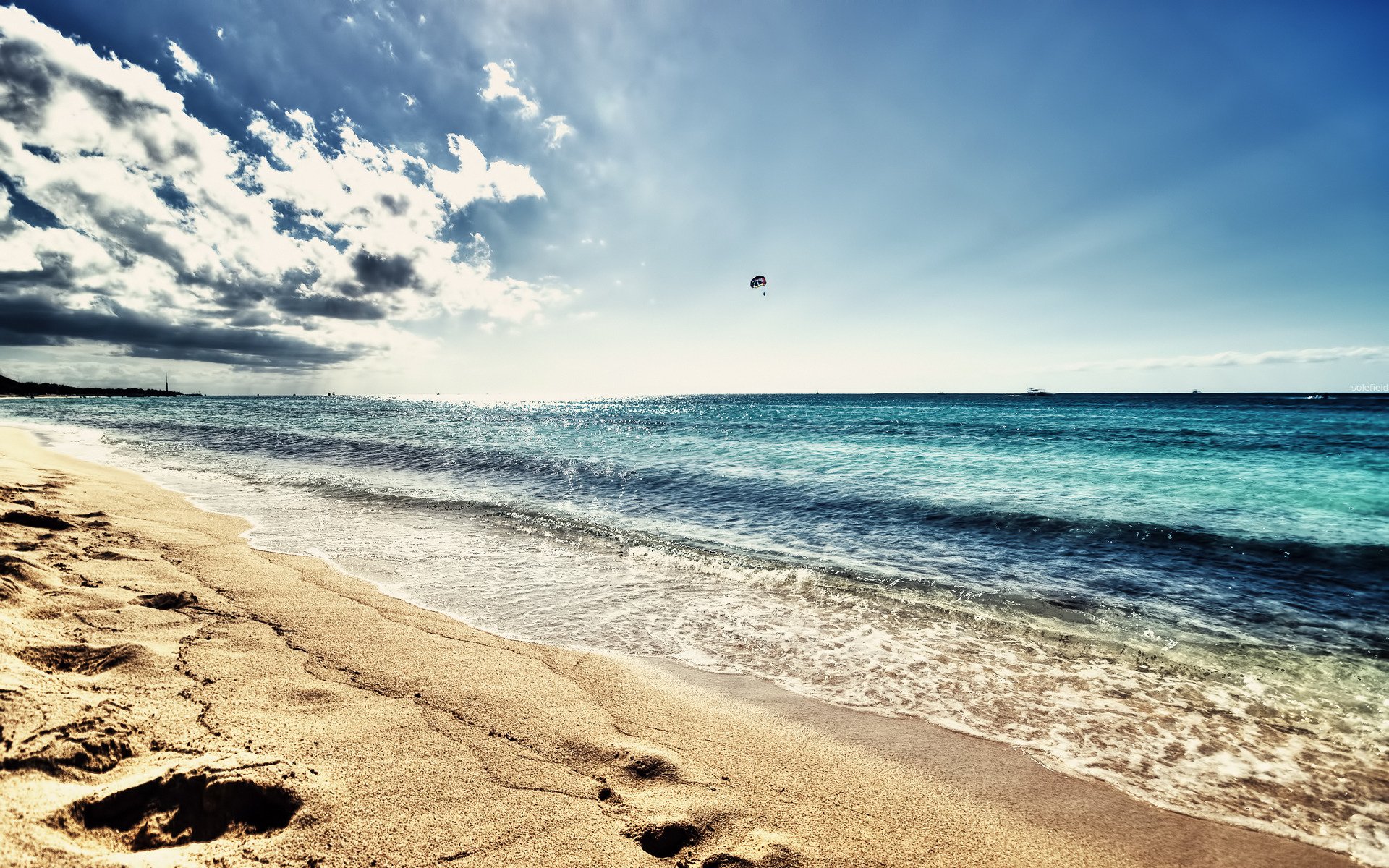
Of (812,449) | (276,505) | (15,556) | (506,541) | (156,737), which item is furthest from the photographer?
(812,449)

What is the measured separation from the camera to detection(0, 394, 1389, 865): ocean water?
4469 millimetres

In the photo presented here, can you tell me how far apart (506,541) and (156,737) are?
23.4ft

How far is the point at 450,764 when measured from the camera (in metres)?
3.40

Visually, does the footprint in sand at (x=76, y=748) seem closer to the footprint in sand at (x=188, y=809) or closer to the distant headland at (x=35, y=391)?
the footprint in sand at (x=188, y=809)

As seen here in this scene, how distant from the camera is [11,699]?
→ 2.92 m

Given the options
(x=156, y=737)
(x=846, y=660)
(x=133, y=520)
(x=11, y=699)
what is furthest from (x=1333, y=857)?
(x=133, y=520)

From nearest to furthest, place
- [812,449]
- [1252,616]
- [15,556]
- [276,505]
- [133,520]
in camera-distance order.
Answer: [15,556]
[1252,616]
[133,520]
[276,505]
[812,449]

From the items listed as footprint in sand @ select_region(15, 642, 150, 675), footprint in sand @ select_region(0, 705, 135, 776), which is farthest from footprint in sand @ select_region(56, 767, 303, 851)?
footprint in sand @ select_region(15, 642, 150, 675)

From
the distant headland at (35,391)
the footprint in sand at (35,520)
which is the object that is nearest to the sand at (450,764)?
the footprint in sand at (35,520)

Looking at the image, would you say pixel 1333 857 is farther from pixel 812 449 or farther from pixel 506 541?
pixel 812 449

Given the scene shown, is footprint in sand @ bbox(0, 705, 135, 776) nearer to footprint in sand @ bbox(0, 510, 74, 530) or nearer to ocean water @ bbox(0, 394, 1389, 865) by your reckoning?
ocean water @ bbox(0, 394, 1389, 865)

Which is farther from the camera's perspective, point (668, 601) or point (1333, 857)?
point (668, 601)

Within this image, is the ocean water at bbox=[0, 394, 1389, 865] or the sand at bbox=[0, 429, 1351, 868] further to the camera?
the ocean water at bbox=[0, 394, 1389, 865]

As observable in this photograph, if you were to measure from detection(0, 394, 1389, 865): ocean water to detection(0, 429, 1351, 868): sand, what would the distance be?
0.66 meters
